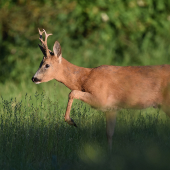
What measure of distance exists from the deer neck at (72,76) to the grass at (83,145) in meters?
0.52

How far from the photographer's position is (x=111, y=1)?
9523 millimetres

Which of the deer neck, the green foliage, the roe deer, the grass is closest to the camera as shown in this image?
the grass

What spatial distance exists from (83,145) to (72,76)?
1196mm

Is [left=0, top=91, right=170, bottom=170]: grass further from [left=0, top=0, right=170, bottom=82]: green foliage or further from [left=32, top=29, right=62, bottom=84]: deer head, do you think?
[left=0, top=0, right=170, bottom=82]: green foliage

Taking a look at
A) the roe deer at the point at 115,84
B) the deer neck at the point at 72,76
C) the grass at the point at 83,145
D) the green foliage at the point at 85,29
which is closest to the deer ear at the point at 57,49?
the roe deer at the point at 115,84

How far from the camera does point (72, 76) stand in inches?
228

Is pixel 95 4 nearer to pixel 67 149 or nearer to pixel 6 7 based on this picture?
pixel 6 7

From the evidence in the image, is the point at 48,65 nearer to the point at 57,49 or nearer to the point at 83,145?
the point at 57,49

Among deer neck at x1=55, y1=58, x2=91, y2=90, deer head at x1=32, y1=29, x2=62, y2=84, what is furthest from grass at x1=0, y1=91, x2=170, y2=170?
deer head at x1=32, y1=29, x2=62, y2=84

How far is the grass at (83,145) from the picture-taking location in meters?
3.92

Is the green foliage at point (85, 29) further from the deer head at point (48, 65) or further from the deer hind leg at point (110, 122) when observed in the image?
the deer hind leg at point (110, 122)

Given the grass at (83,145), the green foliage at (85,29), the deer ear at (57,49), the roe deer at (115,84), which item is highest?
the green foliage at (85,29)

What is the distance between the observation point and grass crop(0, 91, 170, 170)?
3924mm

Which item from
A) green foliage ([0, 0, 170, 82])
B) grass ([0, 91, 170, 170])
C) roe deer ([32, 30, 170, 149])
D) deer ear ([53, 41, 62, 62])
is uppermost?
green foliage ([0, 0, 170, 82])
